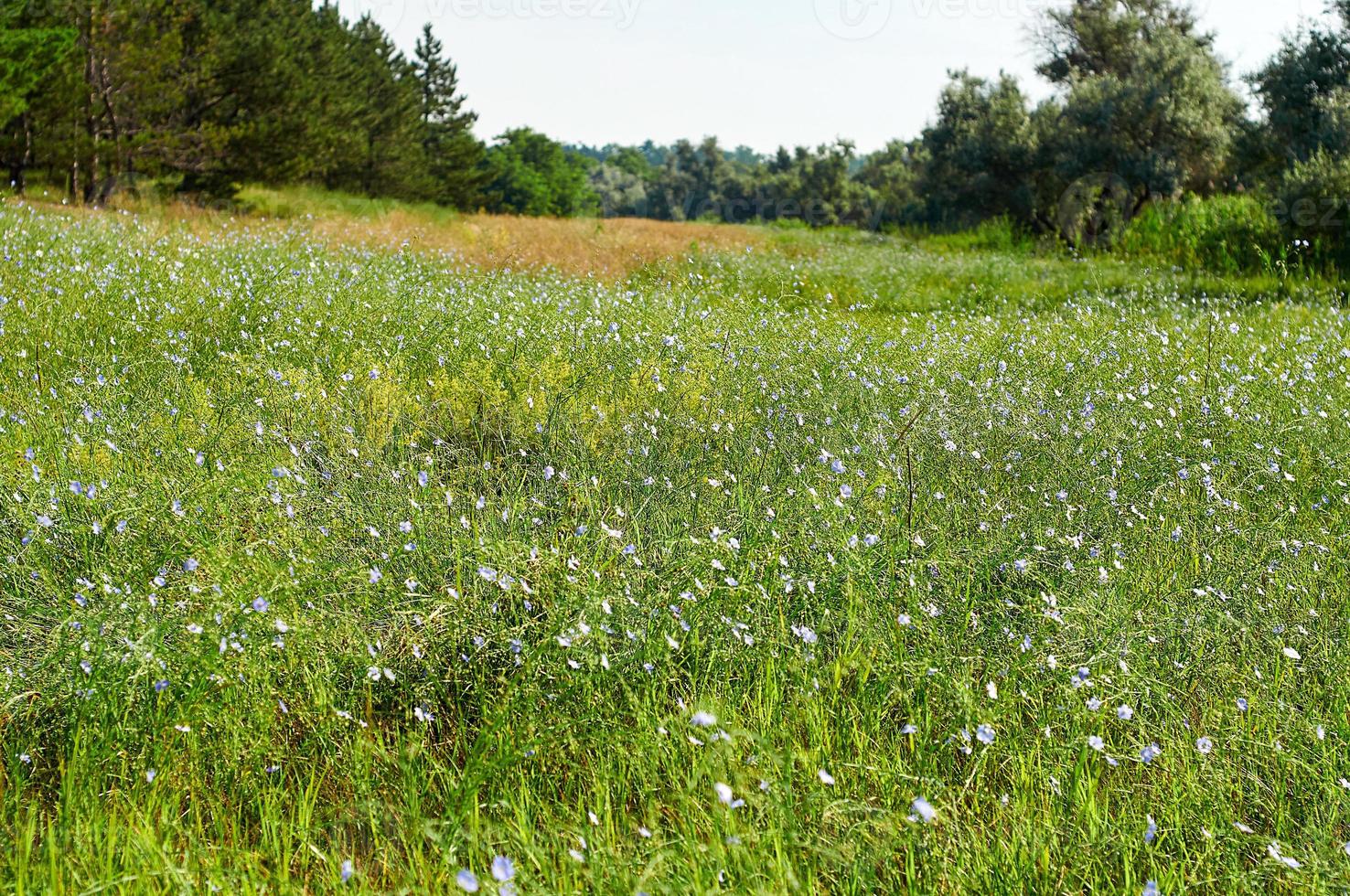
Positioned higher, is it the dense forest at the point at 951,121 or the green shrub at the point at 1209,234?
the dense forest at the point at 951,121

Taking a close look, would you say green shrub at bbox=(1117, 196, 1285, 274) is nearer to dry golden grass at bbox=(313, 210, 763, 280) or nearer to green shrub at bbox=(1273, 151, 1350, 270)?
green shrub at bbox=(1273, 151, 1350, 270)

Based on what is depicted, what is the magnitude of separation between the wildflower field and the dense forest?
1212 cm

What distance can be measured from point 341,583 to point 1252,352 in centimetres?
672

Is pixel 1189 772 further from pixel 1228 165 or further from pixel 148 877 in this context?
pixel 1228 165

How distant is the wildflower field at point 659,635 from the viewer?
2.05 m

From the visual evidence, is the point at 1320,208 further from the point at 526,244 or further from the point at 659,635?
the point at 659,635

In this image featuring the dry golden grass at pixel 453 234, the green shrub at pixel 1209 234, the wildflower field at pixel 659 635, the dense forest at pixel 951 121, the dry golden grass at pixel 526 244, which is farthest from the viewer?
the dense forest at pixel 951 121

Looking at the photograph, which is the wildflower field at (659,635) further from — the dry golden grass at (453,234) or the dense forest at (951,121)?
the dense forest at (951,121)

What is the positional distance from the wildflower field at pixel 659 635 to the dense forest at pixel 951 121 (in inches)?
477

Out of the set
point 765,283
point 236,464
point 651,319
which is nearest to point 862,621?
point 236,464

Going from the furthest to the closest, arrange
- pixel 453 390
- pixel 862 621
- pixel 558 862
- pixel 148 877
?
1. pixel 453 390
2. pixel 862 621
3. pixel 558 862
4. pixel 148 877

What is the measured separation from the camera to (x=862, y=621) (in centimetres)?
274

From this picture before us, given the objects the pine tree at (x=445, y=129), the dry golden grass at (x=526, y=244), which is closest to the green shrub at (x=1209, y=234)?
the dry golden grass at (x=526, y=244)

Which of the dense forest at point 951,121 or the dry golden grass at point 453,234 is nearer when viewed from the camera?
the dry golden grass at point 453,234
